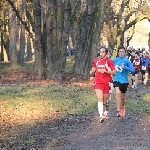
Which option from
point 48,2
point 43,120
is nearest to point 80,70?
point 48,2

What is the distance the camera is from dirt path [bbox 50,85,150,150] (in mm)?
9836

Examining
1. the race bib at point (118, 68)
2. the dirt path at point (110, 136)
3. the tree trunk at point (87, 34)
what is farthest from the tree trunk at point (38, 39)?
the race bib at point (118, 68)

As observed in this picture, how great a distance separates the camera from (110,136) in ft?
36.6

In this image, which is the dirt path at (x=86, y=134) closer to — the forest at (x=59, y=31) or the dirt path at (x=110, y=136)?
the dirt path at (x=110, y=136)

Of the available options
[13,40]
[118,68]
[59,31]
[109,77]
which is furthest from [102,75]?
[13,40]

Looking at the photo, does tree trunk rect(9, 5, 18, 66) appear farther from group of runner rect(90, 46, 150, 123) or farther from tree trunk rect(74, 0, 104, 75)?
group of runner rect(90, 46, 150, 123)

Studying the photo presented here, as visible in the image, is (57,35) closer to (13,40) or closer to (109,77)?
(13,40)

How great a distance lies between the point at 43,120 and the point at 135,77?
11.2 m

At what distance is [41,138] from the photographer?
11.0 meters

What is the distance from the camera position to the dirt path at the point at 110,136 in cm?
984

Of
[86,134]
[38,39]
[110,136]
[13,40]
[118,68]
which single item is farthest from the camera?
[13,40]

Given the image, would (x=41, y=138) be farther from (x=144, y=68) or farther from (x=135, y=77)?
(x=144, y=68)

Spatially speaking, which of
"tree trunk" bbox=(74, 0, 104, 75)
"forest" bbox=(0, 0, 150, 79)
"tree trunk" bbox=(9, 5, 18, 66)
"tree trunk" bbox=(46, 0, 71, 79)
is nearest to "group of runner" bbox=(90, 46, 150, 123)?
"tree trunk" bbox=(46, 0, 71, 79)

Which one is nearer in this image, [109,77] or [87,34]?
[109,77]
